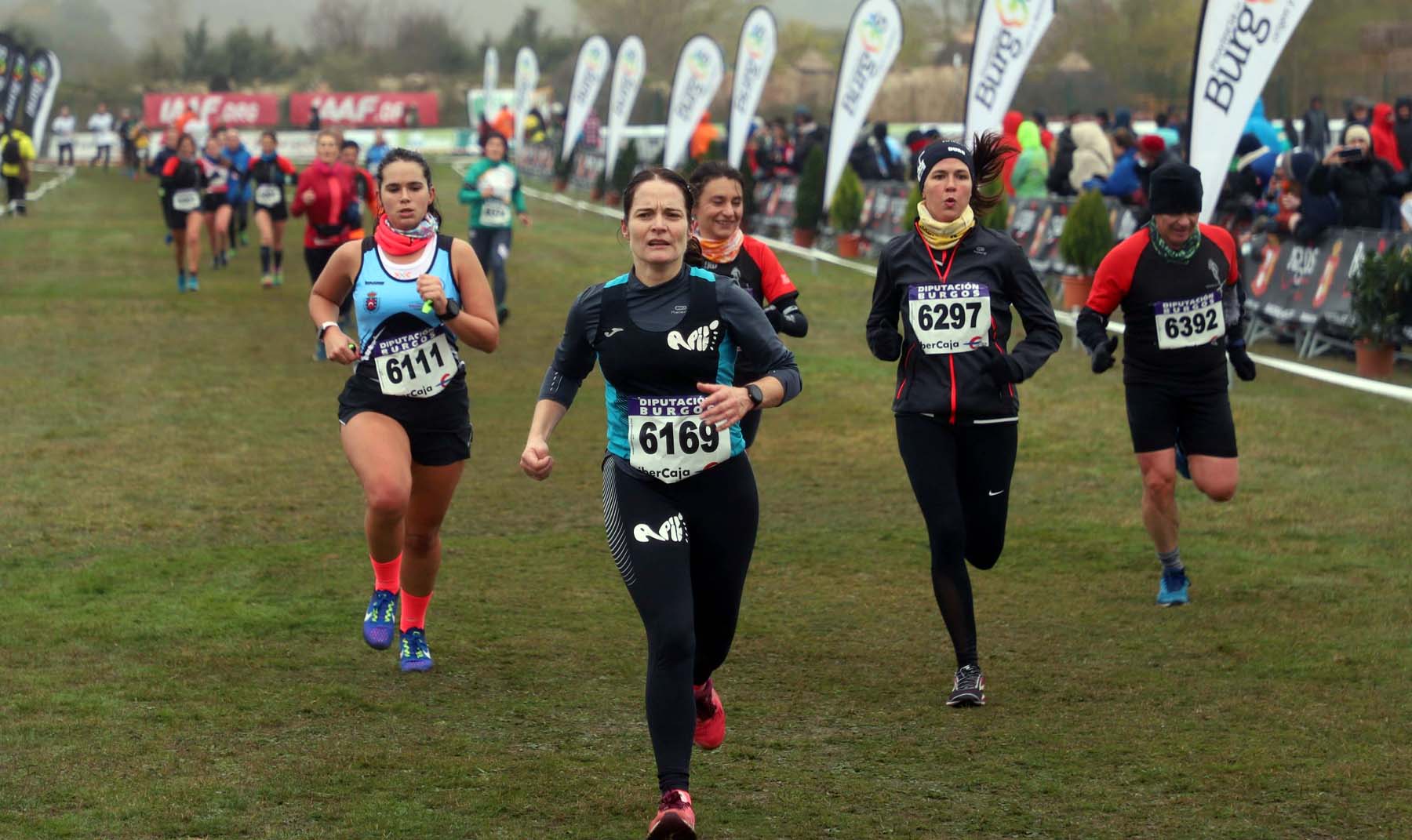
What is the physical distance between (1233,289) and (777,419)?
6110 millimetres

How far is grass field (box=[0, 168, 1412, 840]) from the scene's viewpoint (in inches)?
217

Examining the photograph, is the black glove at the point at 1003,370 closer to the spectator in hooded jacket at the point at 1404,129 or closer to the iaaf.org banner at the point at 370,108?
the spectator in hooded jacket at the point at 1404,129

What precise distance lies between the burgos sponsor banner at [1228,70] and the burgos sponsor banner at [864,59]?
9.44 meters

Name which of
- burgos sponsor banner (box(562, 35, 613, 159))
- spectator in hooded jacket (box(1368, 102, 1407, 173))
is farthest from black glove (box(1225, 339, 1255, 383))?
burgos sponsor banner (box(562, 35, 613, 159))

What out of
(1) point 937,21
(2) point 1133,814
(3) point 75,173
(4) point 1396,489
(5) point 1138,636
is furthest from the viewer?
(1) point 937,21

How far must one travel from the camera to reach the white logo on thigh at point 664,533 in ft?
17.4

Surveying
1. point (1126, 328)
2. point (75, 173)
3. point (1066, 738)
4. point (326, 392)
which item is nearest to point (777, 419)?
point (326, 392)

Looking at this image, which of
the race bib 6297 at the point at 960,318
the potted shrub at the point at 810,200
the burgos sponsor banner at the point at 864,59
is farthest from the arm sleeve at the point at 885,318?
the potted shrub at the point at 810,200

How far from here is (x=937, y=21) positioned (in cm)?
10550

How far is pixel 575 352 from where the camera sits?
18.0 ft

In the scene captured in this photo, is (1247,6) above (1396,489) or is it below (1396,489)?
above

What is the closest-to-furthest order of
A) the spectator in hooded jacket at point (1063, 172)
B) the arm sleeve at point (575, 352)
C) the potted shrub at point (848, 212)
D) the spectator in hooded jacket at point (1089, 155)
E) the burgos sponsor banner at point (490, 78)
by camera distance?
the arm sleeve at point (575, 352)
the spectator in hooded jacket at point (1063, 172)
the spectator in hooded jacket at point (1089, 155)
the potted shrub at point (848, 212)
the burgos sponsor banner at point (490, 78)

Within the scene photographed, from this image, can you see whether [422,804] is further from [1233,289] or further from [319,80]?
[319,80]

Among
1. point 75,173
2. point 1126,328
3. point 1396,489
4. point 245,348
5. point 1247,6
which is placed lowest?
point 75,173
